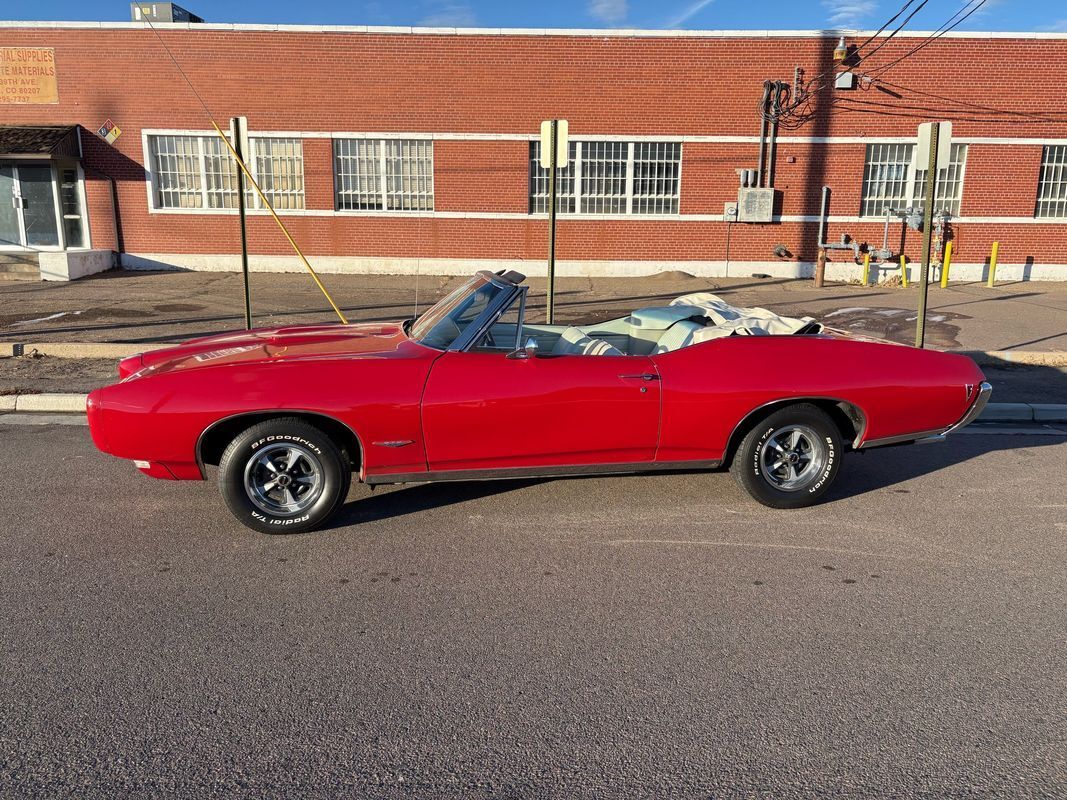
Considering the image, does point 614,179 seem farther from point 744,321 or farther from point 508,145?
point 744,321

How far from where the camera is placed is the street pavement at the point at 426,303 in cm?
1102

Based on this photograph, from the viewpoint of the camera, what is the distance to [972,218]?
61.1 ft

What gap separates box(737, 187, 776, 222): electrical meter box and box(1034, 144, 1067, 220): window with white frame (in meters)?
6.16

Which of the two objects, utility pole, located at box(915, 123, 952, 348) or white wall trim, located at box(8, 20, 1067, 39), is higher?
white wall trim, located at box(8, 20, 1067, 39)

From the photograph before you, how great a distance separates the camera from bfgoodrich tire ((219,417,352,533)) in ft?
14.4

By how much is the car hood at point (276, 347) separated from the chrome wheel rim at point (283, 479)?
56 centimetres

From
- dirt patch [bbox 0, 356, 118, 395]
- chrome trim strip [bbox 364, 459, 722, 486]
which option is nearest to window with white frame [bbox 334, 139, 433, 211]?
dirt patch [bbox 0, 356, 118, 395]

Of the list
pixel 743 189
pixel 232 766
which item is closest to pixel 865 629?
pixel 232 766

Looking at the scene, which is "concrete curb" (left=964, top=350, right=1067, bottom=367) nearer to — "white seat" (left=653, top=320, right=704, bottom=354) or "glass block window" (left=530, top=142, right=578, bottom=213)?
"white seat" (left=653, top=320, right=704, bottom=354)

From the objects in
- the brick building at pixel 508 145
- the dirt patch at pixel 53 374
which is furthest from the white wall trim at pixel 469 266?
the dirt patch at pixel 53 374

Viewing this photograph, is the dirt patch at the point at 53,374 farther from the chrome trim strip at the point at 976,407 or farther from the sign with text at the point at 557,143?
the chrome trim strip at the point at 976,407

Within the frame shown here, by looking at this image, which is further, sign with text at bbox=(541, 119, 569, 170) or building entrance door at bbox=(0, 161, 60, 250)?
building entrance door at bbox=(0, 161, 60, 250)

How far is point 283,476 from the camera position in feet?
14.7

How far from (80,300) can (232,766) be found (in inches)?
526
